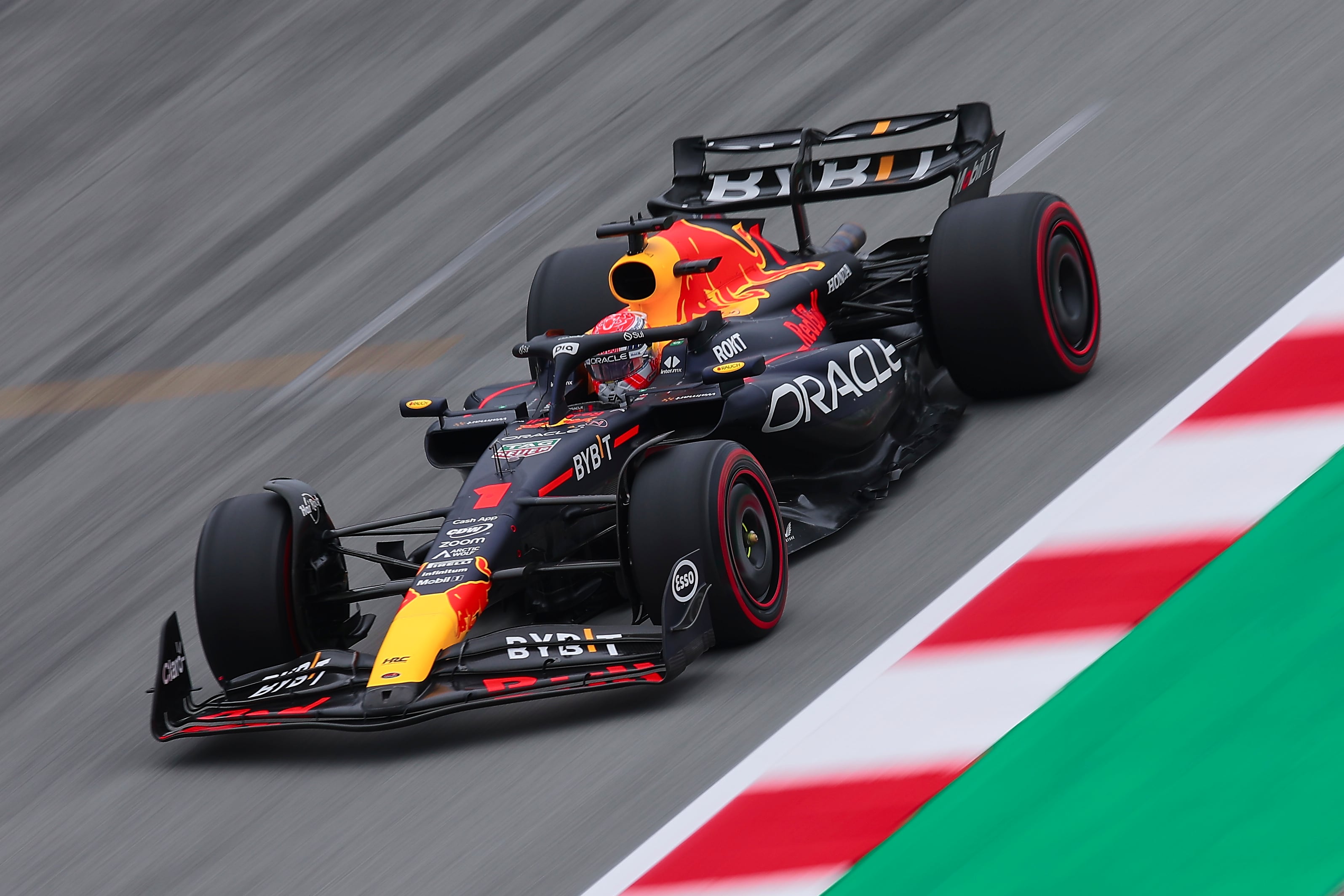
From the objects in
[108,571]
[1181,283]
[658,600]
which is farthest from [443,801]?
[1181,283]

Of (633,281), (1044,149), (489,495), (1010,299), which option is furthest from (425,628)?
(1044,149)

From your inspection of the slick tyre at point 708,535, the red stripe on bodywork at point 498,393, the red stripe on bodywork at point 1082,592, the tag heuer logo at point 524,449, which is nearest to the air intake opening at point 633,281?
the red stripe on bodywork at point 498,393

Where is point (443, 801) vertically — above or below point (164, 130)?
→ below

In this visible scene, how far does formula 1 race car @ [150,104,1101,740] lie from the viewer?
6066mm

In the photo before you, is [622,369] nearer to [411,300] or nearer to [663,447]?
[663,447]

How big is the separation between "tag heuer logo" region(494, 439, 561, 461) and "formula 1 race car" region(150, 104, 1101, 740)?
0.03 ft

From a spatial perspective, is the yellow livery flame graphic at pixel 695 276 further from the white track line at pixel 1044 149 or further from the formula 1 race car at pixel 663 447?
the white track line at pixel 1044 149

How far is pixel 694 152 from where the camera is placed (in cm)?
934

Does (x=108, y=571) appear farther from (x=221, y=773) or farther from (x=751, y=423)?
(x=751, y=423)

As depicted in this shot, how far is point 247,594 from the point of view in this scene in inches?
262

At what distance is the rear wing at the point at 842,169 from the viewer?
28.9ft

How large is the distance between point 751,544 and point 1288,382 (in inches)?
94.4

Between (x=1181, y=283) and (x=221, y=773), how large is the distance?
5367 millimetres

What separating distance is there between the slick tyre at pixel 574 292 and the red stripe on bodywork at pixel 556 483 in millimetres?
2243
